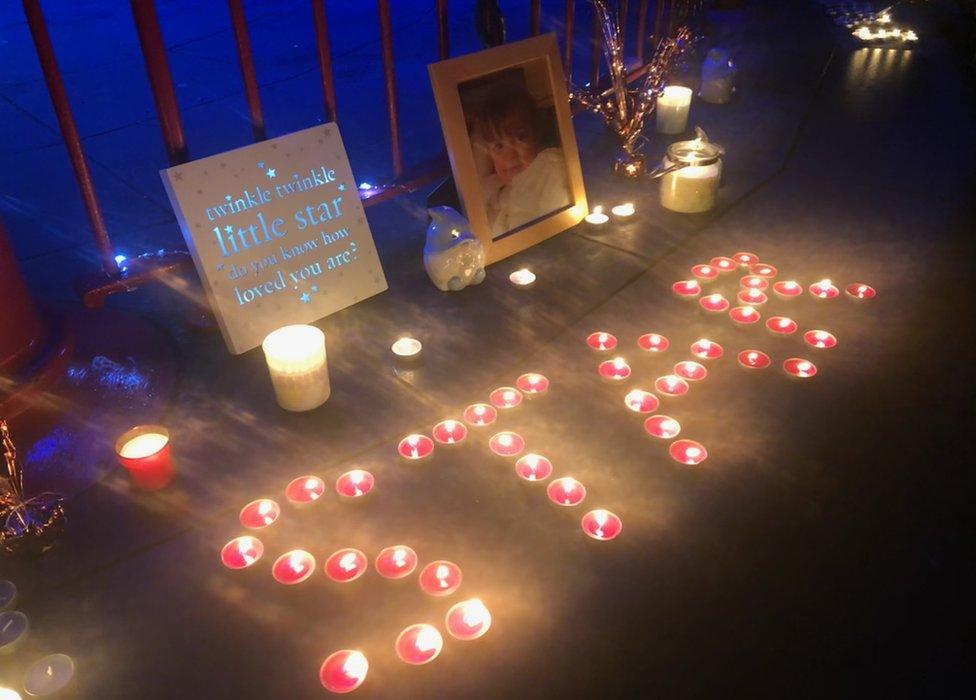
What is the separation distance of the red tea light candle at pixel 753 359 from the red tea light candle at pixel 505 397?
0.71 m

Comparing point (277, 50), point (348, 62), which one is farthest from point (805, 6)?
point (277, 50)

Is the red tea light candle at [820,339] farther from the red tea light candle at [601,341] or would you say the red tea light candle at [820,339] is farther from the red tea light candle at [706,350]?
the red tea light candle at [601,341]

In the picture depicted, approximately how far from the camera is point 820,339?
7.22ft

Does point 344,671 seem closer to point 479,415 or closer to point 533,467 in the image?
point 533,467

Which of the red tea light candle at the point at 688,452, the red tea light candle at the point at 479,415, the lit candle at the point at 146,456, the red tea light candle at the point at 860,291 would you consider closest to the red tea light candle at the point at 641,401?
the red tea light candle at the point at 688,452

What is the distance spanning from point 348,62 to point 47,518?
4693mm

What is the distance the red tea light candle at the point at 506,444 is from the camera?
1811mm

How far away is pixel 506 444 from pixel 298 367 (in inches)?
23.7

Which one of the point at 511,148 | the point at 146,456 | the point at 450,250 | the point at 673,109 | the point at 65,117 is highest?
the point at 65,117

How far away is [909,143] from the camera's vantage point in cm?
361

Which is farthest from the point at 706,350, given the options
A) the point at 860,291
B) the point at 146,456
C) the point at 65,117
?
the point at 65,117

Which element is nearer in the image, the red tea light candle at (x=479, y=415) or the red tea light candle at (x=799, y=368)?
the red tea light candle at (x=479, y=415)

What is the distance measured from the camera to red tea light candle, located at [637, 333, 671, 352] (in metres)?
2.19

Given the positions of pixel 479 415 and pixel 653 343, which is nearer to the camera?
pixel 479 415
